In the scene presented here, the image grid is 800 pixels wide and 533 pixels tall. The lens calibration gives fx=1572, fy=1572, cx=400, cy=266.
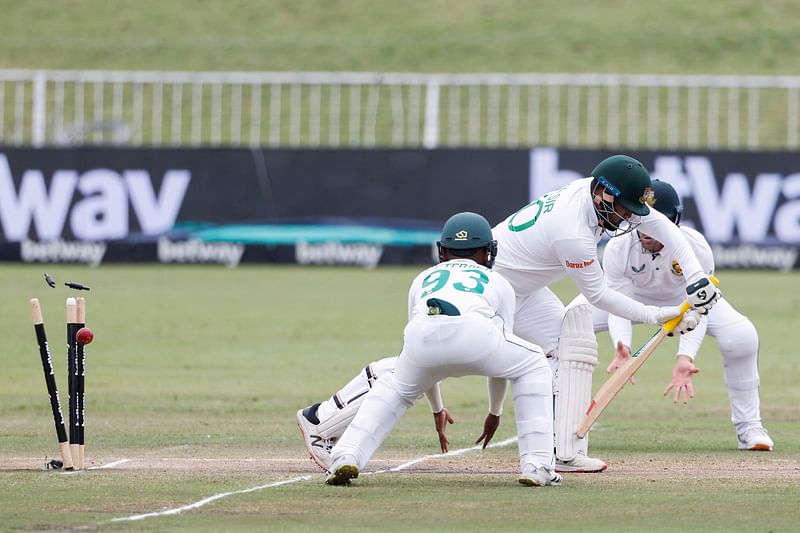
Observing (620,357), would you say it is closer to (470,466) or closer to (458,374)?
(470,466)

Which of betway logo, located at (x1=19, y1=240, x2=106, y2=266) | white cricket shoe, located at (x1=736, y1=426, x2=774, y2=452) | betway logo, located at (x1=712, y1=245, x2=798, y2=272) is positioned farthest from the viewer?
betway logo, located at (x1=19, y1=240, x2=106, y2=266)

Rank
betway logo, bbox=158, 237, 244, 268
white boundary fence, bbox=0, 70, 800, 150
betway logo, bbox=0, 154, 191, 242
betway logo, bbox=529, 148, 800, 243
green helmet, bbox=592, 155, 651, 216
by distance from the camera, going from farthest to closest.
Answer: white boundary fence, bbox=0, 70, 800, 150 → betway logo, bbox=158, 237, 244, 268 → betway logo, bbox=0, 154, 191, 242 → betway logo, bbox=529, 148, 800, 243 → green helmet, bbox=592, 155, 651, 216

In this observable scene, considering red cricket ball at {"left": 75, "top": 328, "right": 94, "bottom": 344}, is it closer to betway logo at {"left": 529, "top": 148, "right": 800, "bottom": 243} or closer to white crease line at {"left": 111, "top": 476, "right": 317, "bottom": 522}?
white crease line at {"left": 111, "top": 476, "right": 317, "bottom": 522}

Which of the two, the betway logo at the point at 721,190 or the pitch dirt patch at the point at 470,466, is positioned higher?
the betway logo at the point at 721,190

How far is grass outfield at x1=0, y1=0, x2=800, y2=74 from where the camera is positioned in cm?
4381

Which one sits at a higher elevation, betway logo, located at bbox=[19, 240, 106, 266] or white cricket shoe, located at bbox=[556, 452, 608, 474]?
betway logo, located at bbox=[19, 240, 106, 266]

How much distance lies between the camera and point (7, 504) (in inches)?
357

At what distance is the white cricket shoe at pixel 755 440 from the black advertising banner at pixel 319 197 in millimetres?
16904

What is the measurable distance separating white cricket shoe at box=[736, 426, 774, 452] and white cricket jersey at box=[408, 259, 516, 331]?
3.16 metres

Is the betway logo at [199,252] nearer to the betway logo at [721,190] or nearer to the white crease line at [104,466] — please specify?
the betway logo at [721,190]

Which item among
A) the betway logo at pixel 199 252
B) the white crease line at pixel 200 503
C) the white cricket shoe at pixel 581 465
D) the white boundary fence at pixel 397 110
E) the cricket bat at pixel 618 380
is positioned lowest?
the white crease line at pixel 200 503

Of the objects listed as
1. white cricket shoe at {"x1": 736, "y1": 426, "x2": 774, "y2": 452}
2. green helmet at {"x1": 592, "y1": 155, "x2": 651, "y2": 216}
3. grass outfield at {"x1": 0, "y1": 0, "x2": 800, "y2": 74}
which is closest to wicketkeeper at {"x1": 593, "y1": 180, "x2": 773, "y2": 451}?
white cricket shoe at {"x1": 736, "y1": 426, "x2": 774, "y2": 452}

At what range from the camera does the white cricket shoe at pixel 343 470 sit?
972cm

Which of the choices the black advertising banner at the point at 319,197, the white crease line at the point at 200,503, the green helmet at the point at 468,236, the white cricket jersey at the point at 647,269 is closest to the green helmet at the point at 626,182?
the green helmet at the point at 468,236
